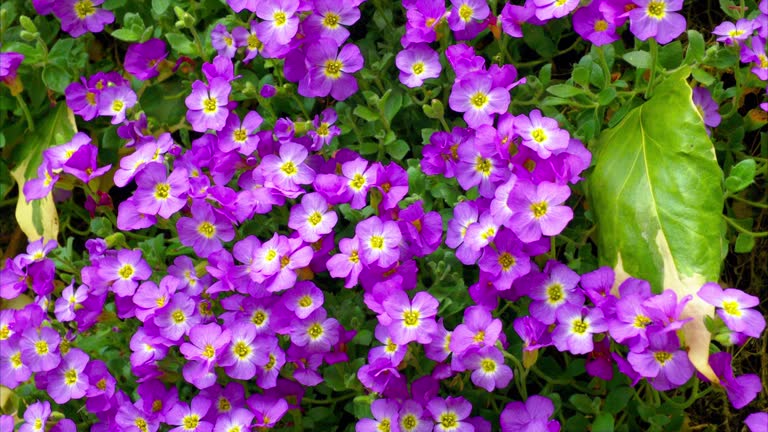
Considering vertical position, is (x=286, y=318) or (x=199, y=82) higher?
(x=199, y=82)

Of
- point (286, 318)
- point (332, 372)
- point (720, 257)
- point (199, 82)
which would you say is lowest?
point (332, 372)

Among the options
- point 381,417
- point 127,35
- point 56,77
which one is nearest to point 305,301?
point 381,417

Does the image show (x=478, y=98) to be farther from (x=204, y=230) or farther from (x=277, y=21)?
(x=204, y=230)

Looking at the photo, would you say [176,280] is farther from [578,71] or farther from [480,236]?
[578,71]

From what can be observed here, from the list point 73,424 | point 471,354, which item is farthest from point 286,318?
point 73,424

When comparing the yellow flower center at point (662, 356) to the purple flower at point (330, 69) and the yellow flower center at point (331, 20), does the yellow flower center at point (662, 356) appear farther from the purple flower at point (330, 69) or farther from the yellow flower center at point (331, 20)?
the yellow flower center at point (331, 20)

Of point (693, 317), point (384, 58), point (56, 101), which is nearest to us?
point (693, 317)

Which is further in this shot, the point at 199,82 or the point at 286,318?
the point at 199,82

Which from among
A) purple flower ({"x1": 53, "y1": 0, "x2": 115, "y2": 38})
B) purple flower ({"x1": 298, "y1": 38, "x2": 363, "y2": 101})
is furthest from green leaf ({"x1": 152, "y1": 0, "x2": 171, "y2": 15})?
purple flower ({"x1": 298, "y1": 38, "x2": 363, "y2": 101})
